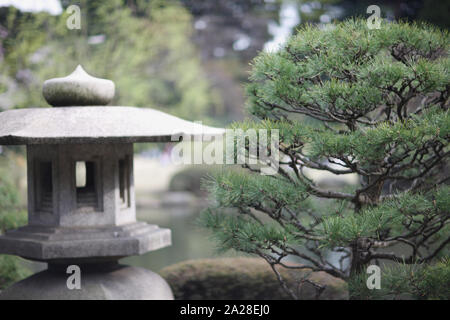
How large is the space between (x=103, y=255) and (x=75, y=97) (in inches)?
46.1

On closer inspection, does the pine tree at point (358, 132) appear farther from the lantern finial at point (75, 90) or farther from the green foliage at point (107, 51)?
the green foliage at point (107, 51)

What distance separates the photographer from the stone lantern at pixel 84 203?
11.1 feet

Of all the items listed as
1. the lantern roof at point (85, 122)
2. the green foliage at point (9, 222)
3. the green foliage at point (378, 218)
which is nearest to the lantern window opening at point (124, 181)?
the lantern roof at point (85, 122)

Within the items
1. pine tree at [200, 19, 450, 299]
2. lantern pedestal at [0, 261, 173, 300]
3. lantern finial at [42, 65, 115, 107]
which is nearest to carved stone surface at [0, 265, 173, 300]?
lantern pedestal at [0, 261, 173, 300]

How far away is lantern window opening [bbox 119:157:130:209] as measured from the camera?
3889 mm

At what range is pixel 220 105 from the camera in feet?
65.4

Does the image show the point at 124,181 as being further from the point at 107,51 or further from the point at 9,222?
the point at 107,51

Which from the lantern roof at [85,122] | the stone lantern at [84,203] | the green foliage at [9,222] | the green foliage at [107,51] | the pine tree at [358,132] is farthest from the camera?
the green foliage at [107,51]

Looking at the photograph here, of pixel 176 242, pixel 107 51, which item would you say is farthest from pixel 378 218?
pixel 107 51

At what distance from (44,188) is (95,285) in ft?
2.81

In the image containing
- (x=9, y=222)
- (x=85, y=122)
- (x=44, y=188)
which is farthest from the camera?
(x=9, y=222)

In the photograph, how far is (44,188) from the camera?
377 centimetres

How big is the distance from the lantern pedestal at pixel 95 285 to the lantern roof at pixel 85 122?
1.07 metres

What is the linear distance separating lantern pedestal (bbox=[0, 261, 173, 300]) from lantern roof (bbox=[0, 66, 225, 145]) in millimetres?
1069
